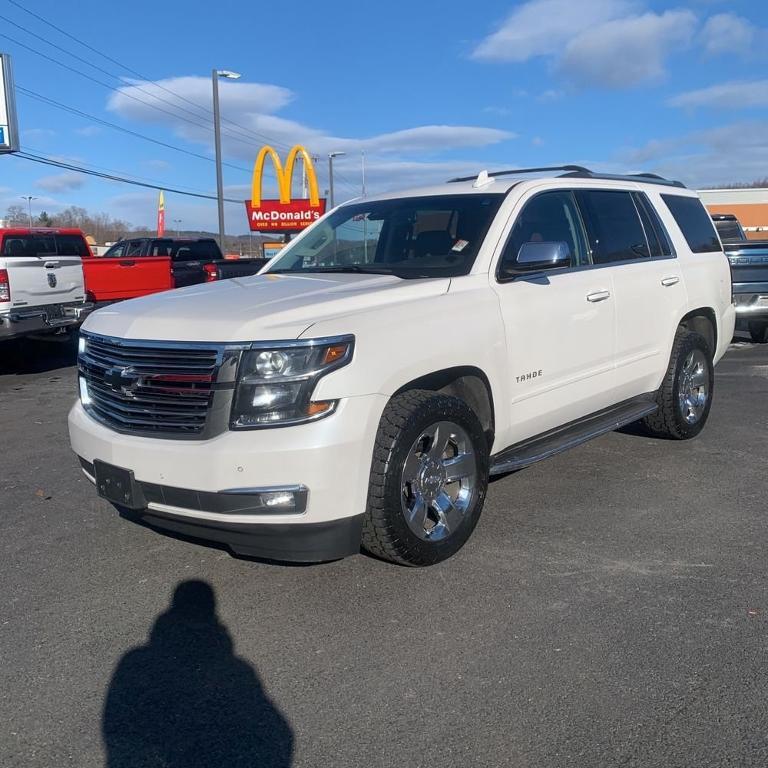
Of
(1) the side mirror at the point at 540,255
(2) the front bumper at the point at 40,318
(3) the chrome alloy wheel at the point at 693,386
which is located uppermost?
(1) the side mirror at the point at 540,255

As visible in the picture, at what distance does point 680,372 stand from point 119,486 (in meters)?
4.20

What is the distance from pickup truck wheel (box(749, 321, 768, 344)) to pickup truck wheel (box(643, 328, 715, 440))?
7.79 m

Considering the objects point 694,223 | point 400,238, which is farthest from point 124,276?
point 694,223

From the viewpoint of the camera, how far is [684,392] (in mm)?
6305

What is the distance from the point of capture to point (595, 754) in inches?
103

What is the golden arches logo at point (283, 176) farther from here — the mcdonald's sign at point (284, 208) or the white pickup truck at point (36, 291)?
the white pickup truck at point (36, 291)

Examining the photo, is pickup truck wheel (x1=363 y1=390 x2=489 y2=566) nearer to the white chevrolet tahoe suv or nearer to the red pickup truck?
the white chevrolet tahoe suv

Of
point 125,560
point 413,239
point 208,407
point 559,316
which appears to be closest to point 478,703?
point 208,407

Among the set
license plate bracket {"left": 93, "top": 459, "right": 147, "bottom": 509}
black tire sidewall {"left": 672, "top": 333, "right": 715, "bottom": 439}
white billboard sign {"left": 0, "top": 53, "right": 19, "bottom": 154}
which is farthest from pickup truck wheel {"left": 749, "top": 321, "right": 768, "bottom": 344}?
white billboard sign {"left": 0, "top": 53, "right": 19, "bottom": 154}

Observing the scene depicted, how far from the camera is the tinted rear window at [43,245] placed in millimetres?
12227

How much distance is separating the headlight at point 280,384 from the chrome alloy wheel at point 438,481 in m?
0.62

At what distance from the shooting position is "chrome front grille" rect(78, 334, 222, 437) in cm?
351

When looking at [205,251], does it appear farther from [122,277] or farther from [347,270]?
[347,270]

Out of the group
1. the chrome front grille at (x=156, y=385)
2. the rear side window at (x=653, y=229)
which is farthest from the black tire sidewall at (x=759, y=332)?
the chrome front grille at (x=156, y=385)
